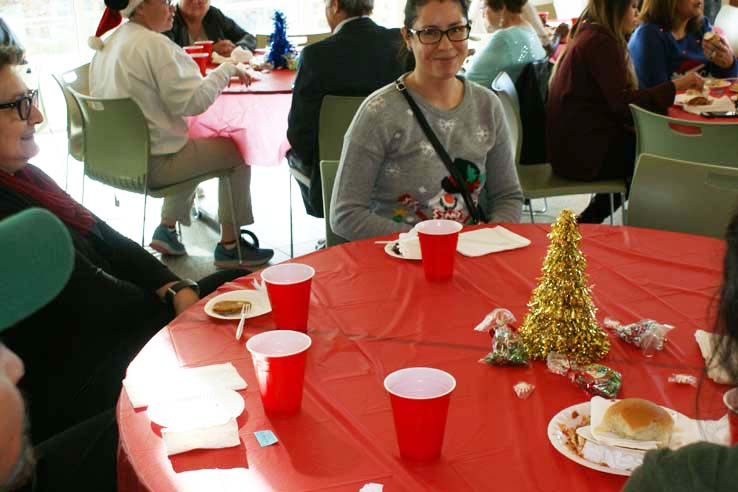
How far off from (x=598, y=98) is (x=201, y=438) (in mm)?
2787

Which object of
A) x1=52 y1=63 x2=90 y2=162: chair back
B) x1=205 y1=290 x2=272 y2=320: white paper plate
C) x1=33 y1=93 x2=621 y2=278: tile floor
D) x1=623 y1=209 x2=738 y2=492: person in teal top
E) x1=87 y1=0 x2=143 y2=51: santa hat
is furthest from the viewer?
x1=33 y1=93 x2=621 y2=278: tile floor

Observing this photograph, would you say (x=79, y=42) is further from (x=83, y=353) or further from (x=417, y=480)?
(x=417, y=480)

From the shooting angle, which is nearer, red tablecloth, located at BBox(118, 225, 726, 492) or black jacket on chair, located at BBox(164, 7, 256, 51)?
red tablecloth, located at BBox(118, 225, 726, 492)

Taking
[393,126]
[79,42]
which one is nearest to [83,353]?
[393,126]

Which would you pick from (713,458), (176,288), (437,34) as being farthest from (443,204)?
(713,458)

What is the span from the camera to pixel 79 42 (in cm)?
698

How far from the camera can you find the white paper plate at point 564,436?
111 centimetres

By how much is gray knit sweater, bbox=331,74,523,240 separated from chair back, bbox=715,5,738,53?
281 centimetres

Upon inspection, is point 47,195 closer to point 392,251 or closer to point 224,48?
point 392,251

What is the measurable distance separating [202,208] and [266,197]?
441 mm

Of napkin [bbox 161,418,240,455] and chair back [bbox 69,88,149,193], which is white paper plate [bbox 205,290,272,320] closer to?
napkin [bbox 161,418,240,455]

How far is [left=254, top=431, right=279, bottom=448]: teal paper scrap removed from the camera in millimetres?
1204

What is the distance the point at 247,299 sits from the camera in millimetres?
1703

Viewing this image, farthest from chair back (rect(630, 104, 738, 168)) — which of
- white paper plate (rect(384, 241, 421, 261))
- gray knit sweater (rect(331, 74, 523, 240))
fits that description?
white paper plate (rect(384, 241, 421, 261))
